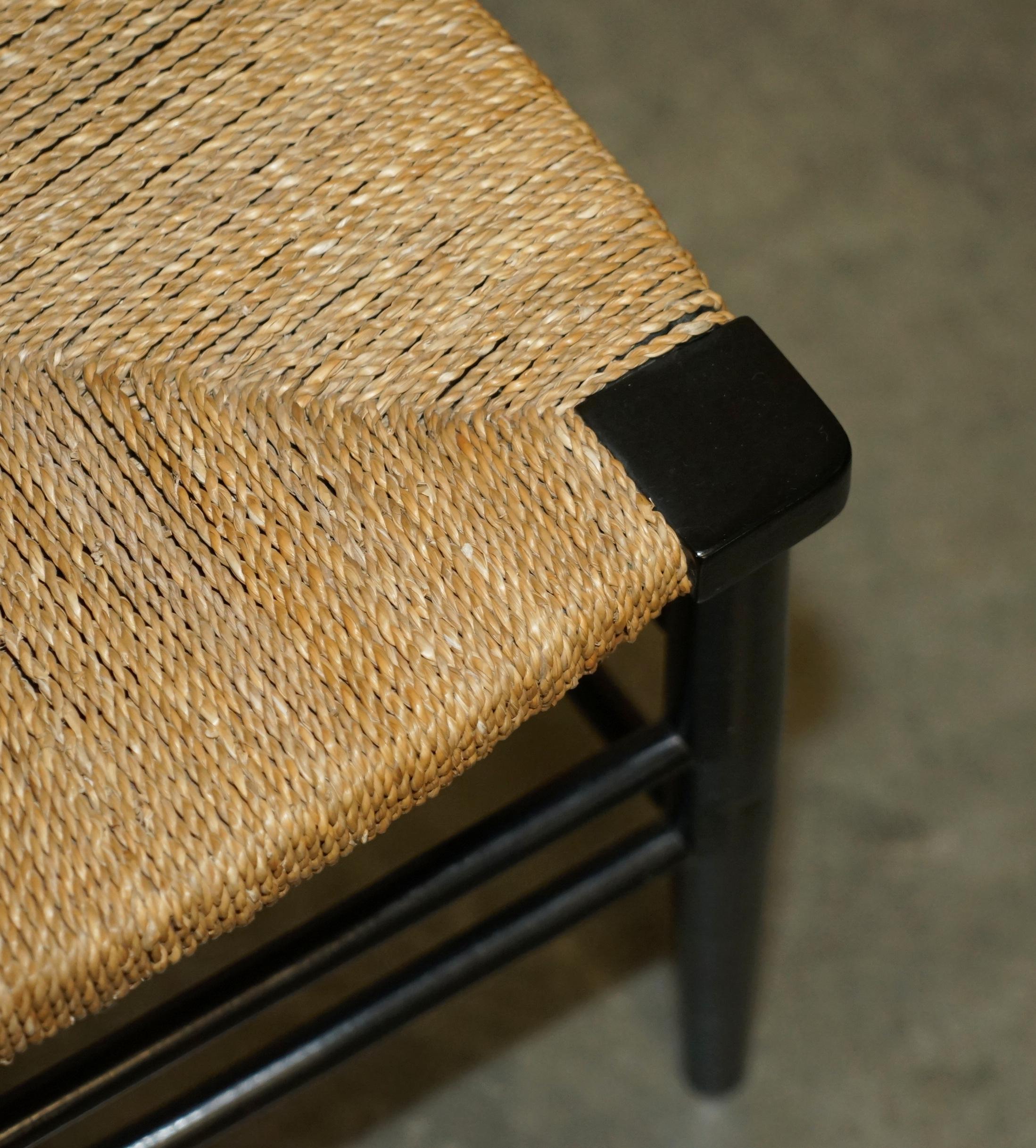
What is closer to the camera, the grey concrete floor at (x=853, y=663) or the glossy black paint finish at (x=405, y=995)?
the glossy black paint finish at (x=405, y=995)

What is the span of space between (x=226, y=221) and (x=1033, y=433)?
0.82 metres

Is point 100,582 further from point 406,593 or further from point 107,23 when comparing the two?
point 107,23

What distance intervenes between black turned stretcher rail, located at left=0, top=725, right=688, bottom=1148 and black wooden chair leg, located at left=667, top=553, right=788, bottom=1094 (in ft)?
0.09

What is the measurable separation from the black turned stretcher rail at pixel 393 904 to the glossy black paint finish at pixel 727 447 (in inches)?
6.6

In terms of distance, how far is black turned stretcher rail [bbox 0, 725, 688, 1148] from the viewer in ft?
2.10

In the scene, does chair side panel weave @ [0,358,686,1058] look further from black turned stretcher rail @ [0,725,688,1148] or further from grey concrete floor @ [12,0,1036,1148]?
grey concrete floor @ [12,0,1036,1148]

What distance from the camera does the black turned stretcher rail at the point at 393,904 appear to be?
64 centimetres

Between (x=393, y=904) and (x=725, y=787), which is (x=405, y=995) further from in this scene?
(x=725, y=787)

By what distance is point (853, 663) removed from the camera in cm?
109

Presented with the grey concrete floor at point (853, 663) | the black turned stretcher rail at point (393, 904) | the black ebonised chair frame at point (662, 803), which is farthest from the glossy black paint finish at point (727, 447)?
the grey concrete floor at point (853, 663)

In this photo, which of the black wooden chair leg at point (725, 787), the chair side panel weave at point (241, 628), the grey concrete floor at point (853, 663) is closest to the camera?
the chair side panel weave at point (241, 628)

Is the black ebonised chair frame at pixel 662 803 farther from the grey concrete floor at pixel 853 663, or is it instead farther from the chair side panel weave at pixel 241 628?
the grey concrete floor at pixel 853 663

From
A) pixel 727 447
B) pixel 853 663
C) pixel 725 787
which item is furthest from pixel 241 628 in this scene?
pixel 853 663

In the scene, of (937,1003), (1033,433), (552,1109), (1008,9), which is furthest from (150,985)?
(1008,9)
